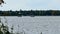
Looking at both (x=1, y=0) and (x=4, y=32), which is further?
(x=4, y=32)

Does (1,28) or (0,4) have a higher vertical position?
(0,4)

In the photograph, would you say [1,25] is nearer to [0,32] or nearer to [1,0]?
[0,32]

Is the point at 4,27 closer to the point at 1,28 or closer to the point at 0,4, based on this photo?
the point at 1,28

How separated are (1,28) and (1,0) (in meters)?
2.52

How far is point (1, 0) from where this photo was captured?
7438 mm

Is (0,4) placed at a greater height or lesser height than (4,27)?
greater

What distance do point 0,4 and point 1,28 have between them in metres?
2.46

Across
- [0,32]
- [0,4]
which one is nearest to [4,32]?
[0,32]

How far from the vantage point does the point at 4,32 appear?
9.85m

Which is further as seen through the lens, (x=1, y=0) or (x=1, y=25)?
(x=1, y=25)

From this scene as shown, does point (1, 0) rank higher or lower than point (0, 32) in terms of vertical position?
higher

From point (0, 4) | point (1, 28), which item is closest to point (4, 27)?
point (1, 28)

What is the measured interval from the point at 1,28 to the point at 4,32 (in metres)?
0.21

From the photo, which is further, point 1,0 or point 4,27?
point 4,27
